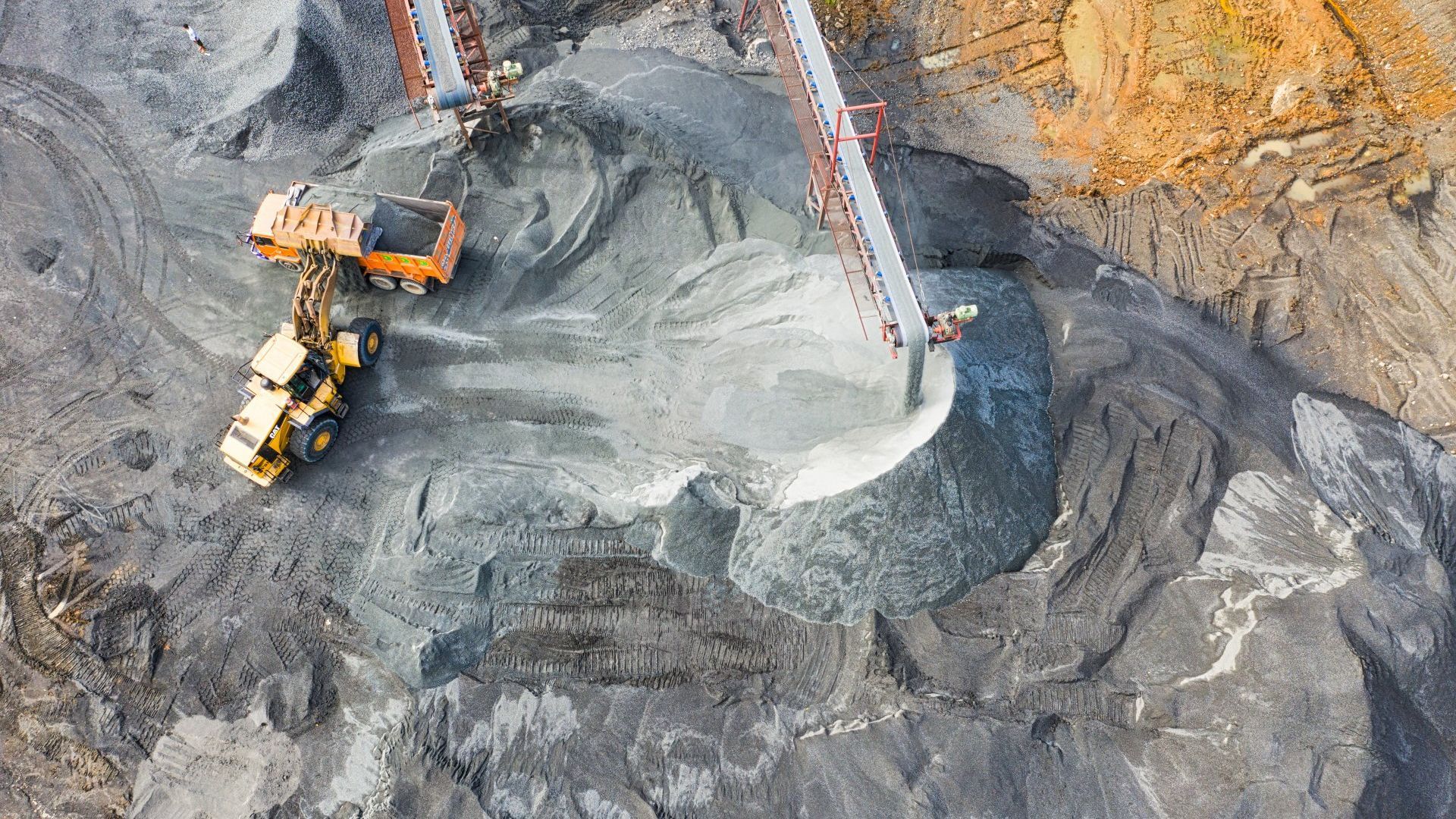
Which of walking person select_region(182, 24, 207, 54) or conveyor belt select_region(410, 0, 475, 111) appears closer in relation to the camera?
conveyor belt select_region(410, 0, 475, 111)

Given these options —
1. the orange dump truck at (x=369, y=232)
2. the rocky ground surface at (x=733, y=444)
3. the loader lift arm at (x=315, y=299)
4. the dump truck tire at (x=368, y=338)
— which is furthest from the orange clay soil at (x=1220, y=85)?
the loader lift arm at (x=315, y=299)

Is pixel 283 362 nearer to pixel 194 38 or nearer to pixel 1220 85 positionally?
pixel 194 38

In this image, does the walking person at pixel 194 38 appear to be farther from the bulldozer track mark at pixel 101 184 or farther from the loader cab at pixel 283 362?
the loader cab at pixel 283 362

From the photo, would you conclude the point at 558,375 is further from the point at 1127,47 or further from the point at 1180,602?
the point at 1127,47

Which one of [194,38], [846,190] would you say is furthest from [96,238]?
[846,190]

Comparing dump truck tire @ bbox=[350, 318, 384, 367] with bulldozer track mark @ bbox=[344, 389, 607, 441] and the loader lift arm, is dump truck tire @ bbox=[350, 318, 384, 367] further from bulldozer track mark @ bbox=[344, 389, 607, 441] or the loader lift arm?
bulldozer track mark @ bbox=[344, 389, 607, 441]

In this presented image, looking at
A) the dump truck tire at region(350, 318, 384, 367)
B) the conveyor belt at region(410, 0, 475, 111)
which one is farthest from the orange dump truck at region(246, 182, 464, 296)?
the conveyor belt at region(410, 0, 475, 111)

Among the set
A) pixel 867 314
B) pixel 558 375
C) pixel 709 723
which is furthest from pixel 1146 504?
pixel 558 375
